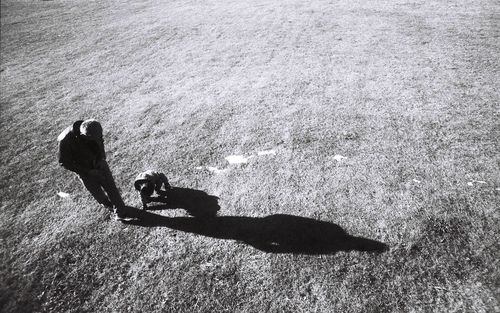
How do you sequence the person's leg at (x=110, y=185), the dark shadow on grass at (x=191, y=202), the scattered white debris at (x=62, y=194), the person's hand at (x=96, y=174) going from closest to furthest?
the person's hand at (x=96, y=174)
the person's leg at (x=110, y=185)
the dark shadow on grass at (x=191, y=202)
the scattered white debris at (x=62, y=194)

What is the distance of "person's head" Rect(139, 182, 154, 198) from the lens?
5432 mm

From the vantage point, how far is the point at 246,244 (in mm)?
4898

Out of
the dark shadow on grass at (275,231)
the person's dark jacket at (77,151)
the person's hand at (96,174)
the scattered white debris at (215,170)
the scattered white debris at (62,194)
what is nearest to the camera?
the person's dark jacket at (77,151)

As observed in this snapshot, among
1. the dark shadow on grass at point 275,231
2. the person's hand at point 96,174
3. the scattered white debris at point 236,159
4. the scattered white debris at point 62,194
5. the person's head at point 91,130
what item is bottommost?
the dark shadow on grass at point 275,231

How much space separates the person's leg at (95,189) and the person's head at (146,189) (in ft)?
1.97

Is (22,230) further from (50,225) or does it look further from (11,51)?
Answer: (11,51)

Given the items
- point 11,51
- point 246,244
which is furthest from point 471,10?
point 11,51

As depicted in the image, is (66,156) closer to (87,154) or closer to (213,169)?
(87,154)

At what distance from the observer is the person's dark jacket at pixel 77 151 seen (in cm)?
462

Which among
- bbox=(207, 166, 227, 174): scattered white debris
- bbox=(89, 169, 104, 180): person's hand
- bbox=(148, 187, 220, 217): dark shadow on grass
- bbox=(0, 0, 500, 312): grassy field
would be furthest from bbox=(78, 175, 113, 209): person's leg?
bbox=(207, 166, 227, 174): scattered white debris

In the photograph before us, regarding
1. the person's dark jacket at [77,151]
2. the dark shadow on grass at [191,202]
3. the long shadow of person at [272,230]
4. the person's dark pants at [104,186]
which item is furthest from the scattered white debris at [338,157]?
the person's dark jacket at [77,151]

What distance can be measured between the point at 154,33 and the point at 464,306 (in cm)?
1432

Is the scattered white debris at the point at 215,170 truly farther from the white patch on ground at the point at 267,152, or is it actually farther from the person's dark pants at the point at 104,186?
the person's dark pants at the point at 104,186

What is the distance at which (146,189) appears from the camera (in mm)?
5449
